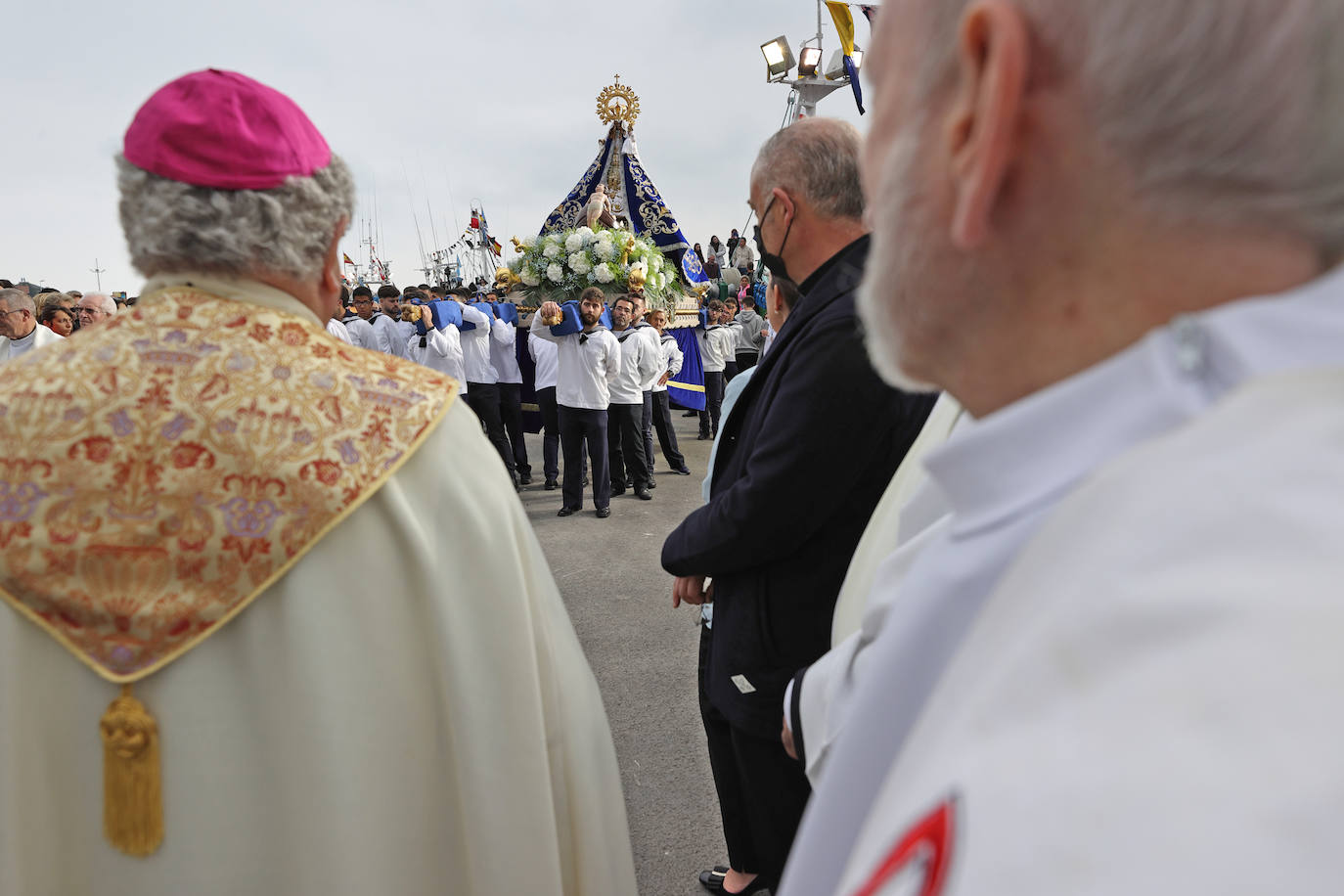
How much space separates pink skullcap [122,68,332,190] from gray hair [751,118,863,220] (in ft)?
3.43

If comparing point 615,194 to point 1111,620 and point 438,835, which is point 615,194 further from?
point 1111,620

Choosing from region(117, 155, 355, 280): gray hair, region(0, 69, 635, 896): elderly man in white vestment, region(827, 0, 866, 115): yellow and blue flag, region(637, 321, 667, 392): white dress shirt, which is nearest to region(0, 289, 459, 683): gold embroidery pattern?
region(0, 69, 635, 896): elderly man in white vestment

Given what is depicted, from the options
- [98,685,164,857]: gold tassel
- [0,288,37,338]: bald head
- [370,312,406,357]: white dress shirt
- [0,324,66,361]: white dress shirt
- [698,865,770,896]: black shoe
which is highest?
[370,312,406,357]: white dress shirt

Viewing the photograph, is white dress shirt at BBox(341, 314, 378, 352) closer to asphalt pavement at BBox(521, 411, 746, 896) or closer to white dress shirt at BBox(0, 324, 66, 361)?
asphalt pavement at BBox(521, 411, 746, 896)

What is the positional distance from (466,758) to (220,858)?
0.39 metres

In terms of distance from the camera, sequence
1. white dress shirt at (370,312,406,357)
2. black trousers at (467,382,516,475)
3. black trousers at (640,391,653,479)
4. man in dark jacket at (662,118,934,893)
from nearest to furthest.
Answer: man in dark jacket at (662,118,934,893), black trousers at (640,391,653,479), black trousers at (467,382,516,475), white dress shirt at (370,312,406,357)

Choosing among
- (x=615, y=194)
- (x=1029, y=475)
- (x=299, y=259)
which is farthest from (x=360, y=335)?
(x=1029, y=475)

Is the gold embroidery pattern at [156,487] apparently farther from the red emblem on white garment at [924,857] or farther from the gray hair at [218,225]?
the red emblem on white garment at [924,857]

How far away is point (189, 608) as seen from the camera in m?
1.21

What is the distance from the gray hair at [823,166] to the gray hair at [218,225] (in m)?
1.02

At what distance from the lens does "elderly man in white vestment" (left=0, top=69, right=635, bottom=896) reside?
121 centimetres

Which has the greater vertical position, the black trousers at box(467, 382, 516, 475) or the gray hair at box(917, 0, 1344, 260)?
the black trousers at box(467, 382, 516, 475)

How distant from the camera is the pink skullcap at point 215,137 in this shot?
4.13ft

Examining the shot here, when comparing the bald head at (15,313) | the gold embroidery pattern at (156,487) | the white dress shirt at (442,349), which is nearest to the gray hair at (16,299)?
the bald head at (15,313)
